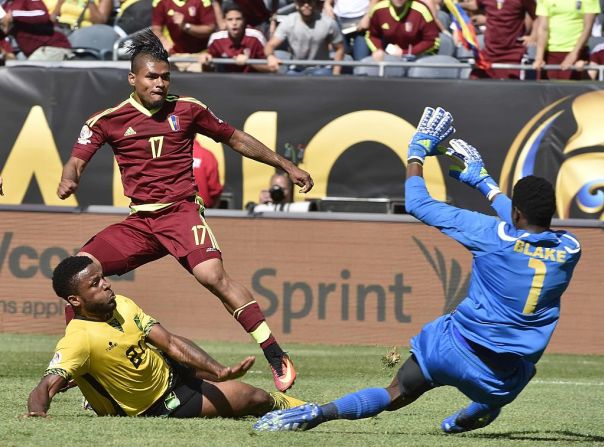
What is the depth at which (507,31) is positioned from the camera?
15117mm

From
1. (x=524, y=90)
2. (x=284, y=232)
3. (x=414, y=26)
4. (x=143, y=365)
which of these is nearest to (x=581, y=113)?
(x=524, y=90)

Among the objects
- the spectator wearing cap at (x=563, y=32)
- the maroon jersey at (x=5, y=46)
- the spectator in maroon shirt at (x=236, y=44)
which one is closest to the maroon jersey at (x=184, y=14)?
the spectator in maroon shirt at (x=236, y=44)

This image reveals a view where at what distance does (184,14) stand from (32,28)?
6.91 ft

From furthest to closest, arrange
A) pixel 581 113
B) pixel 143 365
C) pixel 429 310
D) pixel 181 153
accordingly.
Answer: pixel 581 113 → pixel 429 310 → pixel 181 153 → pixel 143 365

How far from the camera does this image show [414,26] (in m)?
15.1

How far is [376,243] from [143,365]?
666 centimetres

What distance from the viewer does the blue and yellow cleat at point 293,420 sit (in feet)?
21.7

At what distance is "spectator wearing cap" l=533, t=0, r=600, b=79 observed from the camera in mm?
14523

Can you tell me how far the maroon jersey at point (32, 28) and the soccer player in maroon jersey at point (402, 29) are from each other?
13.6 ft

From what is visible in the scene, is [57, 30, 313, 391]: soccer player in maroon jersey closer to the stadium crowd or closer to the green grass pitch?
the green grass pitch

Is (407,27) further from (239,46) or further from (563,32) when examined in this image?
(239,46)

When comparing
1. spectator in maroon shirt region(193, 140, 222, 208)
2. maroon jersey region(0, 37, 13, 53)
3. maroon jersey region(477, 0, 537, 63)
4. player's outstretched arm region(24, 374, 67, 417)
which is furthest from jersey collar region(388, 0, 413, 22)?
player's outstretched arm region(24, 374, 67, 417)

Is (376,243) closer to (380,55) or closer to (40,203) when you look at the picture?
(380,55)

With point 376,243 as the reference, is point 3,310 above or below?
below
